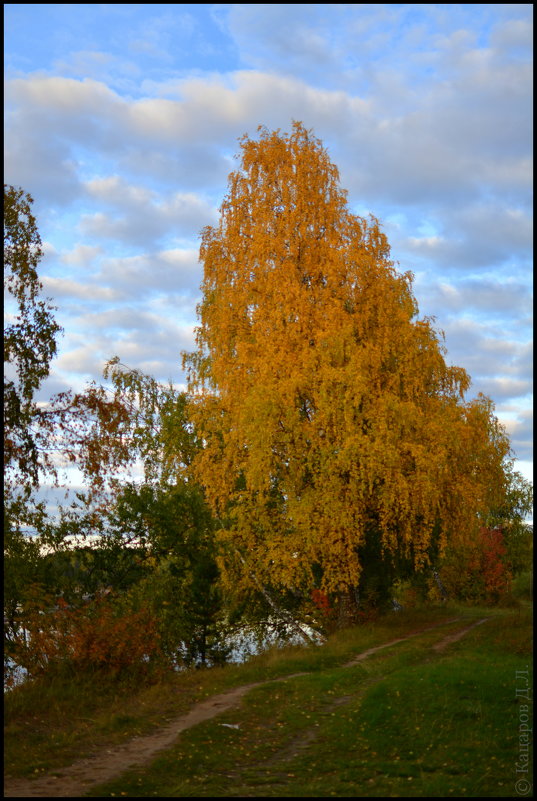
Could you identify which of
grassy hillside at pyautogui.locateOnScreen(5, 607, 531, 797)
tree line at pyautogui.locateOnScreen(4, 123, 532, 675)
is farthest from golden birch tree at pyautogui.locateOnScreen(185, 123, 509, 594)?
grassy hillside at pyautogui.locateOnScreen(5, 607, 531, 797)

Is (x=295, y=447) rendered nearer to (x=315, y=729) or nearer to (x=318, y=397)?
(x=318, y=397)

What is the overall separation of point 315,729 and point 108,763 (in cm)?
346

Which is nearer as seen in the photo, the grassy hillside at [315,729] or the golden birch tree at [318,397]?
the grassy hillside at [315,729]

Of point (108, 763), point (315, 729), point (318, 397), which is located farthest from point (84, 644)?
point (318, 397)

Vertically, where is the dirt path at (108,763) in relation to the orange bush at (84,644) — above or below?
below

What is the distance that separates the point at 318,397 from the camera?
70.4 feet

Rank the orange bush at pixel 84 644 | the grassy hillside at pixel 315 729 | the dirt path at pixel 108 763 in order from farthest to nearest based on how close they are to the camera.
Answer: the orange bush at pixel 84 644 < the grassy hillside at pixel 315 729 < the dirt path at pixel 108 763

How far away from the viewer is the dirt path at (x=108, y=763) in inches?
351

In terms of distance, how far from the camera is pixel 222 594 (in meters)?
27.9

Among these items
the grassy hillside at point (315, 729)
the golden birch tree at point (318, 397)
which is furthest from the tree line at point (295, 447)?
the grassy hillside at point (315, 729)

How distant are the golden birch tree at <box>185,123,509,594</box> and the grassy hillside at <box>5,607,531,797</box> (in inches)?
197

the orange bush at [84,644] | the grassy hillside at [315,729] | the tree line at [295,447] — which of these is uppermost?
the tree line at [295,447]

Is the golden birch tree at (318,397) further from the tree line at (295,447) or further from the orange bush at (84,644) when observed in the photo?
the orange bush at (84,644)

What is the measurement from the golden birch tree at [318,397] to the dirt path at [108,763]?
27.6 feet
